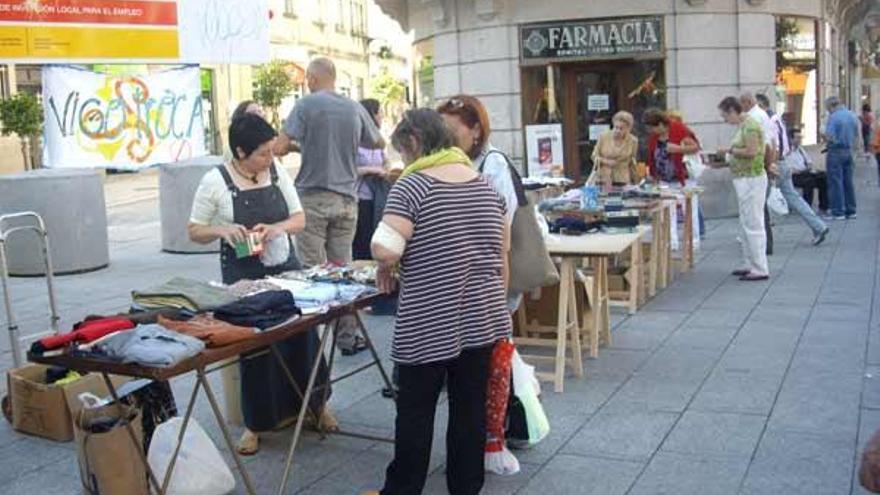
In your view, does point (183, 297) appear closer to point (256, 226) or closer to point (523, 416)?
point (256, 226)

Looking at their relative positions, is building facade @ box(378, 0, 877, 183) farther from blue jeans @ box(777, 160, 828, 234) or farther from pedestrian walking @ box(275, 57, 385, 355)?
pedestrian walking @ box(275, 57, 385, 355)

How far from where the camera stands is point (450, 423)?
176 inches

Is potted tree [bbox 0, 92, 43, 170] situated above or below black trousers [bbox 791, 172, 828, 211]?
above

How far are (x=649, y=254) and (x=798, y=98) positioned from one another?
8.07 metres

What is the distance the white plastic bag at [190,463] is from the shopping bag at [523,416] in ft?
4.66

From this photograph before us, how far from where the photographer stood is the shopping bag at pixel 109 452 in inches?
171

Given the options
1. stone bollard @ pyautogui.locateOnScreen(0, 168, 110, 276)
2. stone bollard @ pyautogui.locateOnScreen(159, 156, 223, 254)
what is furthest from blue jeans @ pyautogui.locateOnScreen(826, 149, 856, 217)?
stone bollard @ pyautogui.locateOnScreen(0, 168, 110, 276)

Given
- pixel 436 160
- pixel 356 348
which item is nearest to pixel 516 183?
pixel 436 160

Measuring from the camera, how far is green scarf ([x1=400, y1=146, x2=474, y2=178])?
424cm

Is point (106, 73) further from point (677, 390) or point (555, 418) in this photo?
point (677, 390)

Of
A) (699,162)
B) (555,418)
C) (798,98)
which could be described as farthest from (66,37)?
(798,98)

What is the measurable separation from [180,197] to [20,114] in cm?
477

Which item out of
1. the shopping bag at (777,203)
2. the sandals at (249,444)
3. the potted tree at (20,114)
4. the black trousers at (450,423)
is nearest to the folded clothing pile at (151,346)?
the black trousers at (450,423)

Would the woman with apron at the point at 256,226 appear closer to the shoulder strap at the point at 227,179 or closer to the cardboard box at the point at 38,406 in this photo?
the shoulder strap at the point at 227,179
